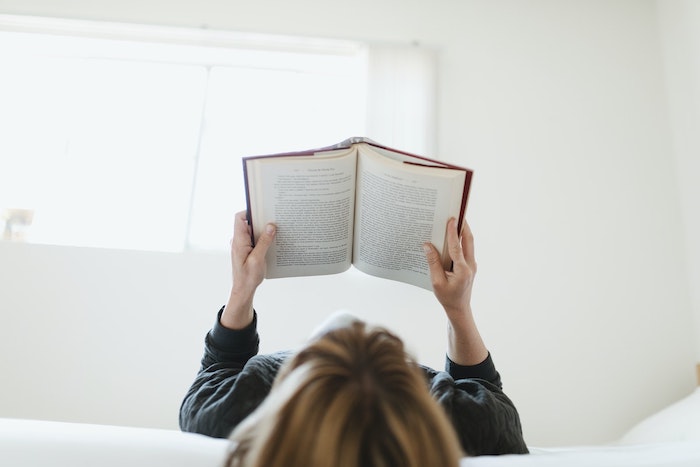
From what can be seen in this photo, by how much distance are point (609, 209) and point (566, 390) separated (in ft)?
2.63

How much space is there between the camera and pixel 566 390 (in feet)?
6.49

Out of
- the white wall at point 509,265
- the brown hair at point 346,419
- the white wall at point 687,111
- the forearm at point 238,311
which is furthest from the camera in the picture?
the white wall at point 687,111

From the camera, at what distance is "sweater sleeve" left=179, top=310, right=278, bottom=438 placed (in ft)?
2.29

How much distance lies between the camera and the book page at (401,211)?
0.96 meters

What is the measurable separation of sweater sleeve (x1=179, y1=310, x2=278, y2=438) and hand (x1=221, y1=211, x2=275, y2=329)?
0.03 meters

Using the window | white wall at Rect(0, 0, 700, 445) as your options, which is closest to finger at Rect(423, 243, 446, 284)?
white wall at Rect(0, 0, 700, 445)

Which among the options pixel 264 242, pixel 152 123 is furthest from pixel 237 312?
pixel 152 123

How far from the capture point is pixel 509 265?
6.89ft

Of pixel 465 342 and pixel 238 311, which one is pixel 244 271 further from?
pixel 465 342

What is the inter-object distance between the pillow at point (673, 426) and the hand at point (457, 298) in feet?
2.85

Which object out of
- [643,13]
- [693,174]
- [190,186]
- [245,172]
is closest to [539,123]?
[693,174]

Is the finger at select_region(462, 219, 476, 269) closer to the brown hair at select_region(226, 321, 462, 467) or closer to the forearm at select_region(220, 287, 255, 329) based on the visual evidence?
the forearm at select_region(220, 287, 255, 329)

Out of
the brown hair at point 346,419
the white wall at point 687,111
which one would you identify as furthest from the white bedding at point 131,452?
the white wall at point 687,111

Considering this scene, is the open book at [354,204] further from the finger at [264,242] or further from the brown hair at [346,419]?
the brown hair at [346,419]
